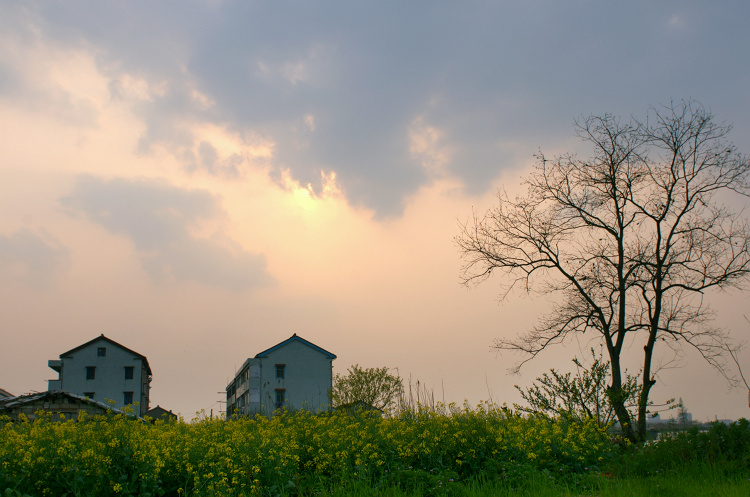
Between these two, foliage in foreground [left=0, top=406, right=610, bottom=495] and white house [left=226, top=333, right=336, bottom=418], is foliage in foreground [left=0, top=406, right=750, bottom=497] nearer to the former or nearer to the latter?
foliage in foreground [left=0, top=406, right=610, bottom=495]

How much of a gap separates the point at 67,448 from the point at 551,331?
17.6 metres

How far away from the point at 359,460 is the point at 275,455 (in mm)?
1205

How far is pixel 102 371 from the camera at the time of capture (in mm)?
51906

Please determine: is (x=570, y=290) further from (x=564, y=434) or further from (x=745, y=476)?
(x=745, y=476)

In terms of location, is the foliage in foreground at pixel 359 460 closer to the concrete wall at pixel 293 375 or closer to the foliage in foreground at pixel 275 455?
the foliage in foreground at pixel 275 455

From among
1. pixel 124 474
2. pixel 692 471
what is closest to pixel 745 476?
pixel 692 471

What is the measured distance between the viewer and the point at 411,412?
11898 mm

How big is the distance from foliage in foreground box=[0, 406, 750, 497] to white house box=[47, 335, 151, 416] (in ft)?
150

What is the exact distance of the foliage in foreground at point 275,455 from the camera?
25.0 ft

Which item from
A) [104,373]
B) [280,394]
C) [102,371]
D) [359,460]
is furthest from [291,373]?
[359,460]

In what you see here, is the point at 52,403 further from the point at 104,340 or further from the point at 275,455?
the point at 275,455

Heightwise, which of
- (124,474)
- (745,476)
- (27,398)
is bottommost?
(745,476)

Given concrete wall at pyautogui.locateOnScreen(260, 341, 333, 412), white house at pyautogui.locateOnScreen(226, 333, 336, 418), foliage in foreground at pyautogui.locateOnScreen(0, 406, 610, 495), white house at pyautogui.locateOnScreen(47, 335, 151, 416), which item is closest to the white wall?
white house at pyautogui.locateOnScreen(47, 335, 151, 416)

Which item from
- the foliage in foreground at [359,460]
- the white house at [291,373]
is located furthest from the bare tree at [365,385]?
the foliage in foreground at [359,460]
